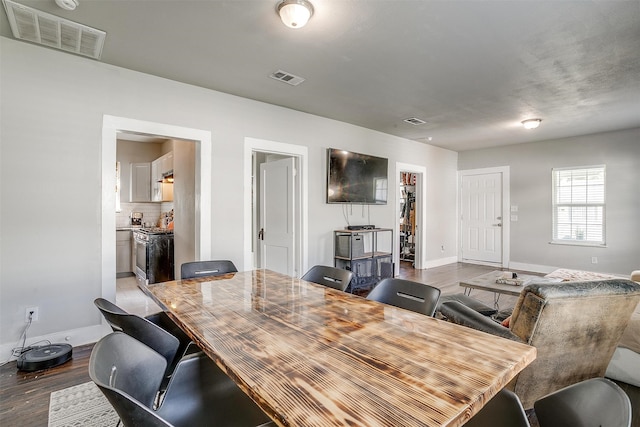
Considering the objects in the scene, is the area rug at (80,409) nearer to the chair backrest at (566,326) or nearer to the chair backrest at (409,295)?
the chair backrest at (409,295)

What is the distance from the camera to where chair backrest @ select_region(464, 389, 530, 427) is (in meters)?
1.08

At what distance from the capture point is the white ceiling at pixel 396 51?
2.15 meters

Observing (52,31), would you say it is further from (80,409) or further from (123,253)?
(123,253)

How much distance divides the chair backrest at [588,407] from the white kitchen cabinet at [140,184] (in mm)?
6896

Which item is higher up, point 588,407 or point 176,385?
point 588,407

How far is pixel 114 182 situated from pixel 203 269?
4.36 ft

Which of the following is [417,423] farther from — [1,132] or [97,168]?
[1,132]

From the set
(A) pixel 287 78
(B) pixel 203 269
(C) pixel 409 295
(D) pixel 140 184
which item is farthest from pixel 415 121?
(D) pixel 140 184

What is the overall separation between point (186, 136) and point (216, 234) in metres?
1.11

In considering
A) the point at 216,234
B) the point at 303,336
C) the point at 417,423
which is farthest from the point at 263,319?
the point at 216,234

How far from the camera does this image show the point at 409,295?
182 centimetres

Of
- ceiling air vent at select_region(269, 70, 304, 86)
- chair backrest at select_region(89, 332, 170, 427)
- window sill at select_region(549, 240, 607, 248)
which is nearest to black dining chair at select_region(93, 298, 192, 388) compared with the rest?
chair backrest at select_region(89, 332, 170, 427)

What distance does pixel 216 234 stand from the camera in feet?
11.8

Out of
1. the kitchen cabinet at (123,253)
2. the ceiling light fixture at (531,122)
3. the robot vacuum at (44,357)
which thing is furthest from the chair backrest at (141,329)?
the ceiling light fixture at (531,122)
